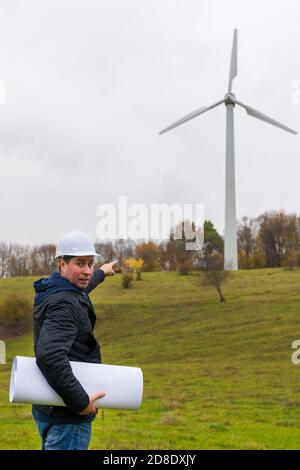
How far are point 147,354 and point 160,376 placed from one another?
29.5ft

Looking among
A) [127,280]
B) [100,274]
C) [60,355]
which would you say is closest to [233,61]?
[127,280]

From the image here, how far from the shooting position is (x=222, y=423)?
618 inches

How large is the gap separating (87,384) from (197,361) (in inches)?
1301

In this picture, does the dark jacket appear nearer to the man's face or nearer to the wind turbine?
the man's face

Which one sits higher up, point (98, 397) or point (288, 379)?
point (98, 397)

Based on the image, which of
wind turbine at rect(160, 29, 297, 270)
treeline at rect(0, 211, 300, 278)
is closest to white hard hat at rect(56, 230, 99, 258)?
wind turbine at rect(160, 29, 297, 270)

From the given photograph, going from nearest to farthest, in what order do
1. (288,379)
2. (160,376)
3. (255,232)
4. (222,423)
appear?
(222,423) → (288,379) → (160,376) → (255,232)

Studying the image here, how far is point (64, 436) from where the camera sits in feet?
12.1

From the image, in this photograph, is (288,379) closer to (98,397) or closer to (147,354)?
(147,354)

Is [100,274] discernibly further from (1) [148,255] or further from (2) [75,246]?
(1) [148,255]

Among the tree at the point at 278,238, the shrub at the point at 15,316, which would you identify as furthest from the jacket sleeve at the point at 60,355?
the tree at the point at 278,238

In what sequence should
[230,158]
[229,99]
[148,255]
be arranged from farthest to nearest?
[148,255], [230,158], [229,99]
